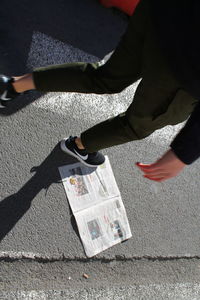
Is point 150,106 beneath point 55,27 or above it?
above

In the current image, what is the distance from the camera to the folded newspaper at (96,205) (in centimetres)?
247

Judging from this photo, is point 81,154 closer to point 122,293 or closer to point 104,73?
point 104,73

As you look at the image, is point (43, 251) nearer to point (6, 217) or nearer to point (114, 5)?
point (6, 217)

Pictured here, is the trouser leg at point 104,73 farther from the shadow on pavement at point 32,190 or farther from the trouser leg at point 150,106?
the shadow on pavement at point 32,190

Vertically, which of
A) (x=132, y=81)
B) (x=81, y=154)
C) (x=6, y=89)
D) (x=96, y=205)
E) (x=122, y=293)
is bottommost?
(x=122, y=293)

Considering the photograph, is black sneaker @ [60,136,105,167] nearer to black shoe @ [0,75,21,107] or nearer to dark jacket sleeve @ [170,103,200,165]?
black shoe @ [0,75,21,107]

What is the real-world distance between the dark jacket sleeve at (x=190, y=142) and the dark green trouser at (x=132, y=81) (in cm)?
14

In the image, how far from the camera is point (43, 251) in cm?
230

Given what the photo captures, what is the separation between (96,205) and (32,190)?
48 centimetres

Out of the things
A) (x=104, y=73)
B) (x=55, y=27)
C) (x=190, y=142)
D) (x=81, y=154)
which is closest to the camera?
(x=190, y=142)

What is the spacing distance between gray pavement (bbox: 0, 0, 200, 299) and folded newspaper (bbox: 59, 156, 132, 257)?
5 centimetres

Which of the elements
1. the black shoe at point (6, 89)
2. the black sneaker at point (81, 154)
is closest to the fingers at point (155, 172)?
the black sneaker at point (81, 154)

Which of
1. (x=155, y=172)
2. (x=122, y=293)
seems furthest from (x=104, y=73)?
(x=122, y=293)

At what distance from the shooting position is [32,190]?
7.88ft
